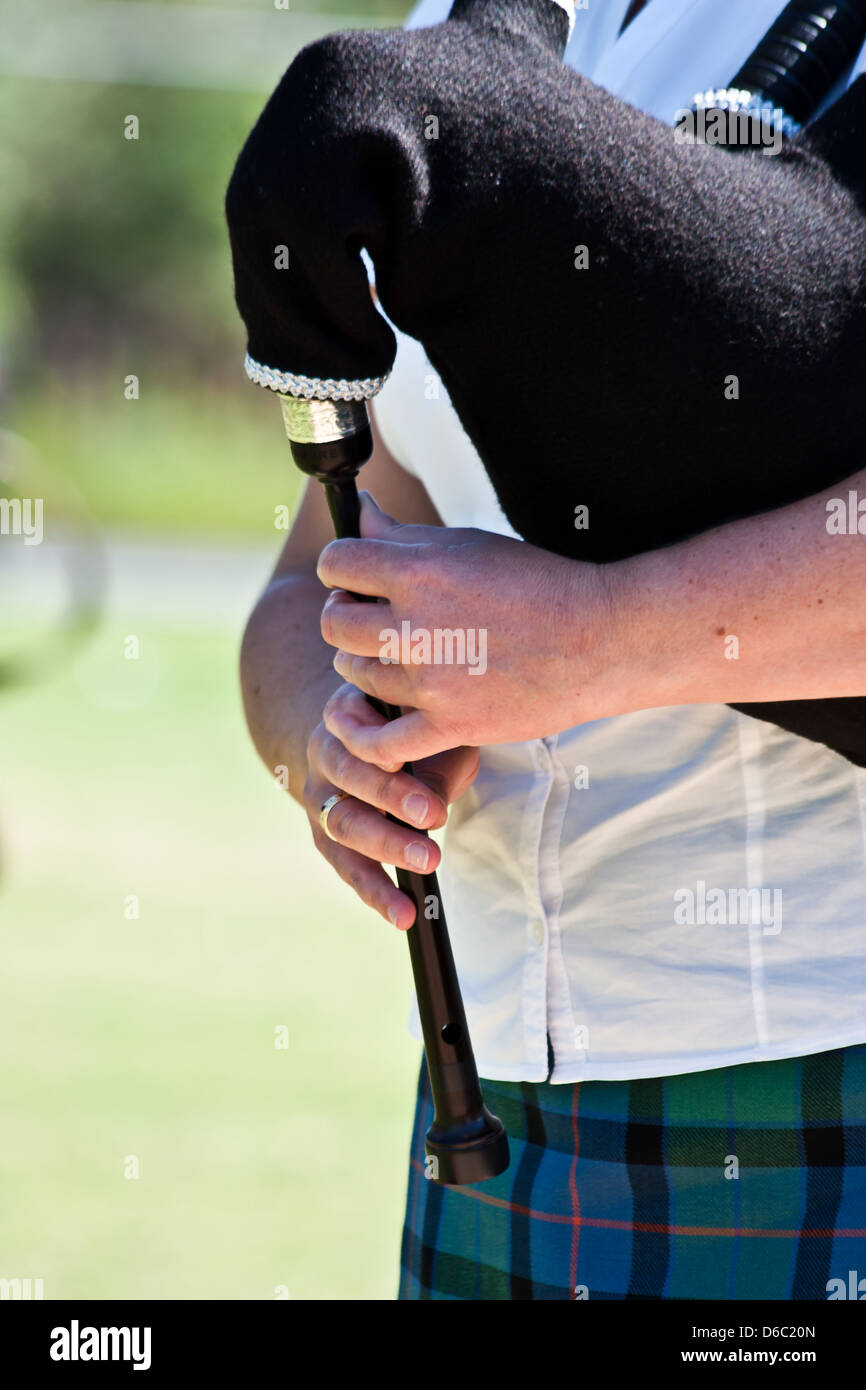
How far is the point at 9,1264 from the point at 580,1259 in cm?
169

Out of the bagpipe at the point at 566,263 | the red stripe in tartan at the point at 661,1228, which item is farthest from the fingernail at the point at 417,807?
the red stripe in tartan at the point at 661,1228

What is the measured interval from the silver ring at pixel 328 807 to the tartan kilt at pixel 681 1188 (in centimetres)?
24

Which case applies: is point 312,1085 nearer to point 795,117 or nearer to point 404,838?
point 404,838

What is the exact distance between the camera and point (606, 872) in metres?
0.98

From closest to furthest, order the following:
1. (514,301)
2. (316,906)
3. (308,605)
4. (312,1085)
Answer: (514,301) → (308,605) → (312,1085) → (316,906)

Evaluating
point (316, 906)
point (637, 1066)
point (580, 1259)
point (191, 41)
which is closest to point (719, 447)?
point (637, 1066)

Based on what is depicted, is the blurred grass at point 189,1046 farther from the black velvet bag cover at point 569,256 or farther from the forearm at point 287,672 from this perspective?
the black velvet bag cover at point 569,256

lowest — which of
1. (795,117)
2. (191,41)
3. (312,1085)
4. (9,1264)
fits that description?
(9,1264)

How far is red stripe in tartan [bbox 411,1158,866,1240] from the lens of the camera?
919 millimetres

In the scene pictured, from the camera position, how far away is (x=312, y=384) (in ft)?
2.59

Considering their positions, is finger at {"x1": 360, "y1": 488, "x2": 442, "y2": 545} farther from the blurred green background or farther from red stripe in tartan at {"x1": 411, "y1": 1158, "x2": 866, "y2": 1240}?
the blurred green background

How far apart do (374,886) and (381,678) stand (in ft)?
0.52

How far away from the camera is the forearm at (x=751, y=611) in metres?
0.76

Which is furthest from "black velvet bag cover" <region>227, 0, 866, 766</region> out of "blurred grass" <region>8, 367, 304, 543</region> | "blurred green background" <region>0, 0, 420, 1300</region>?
"blurred grass" <region>8, 367, 304, 543</region>
